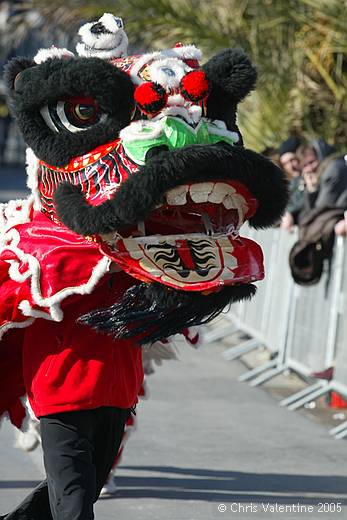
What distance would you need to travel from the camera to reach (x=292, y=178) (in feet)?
35.6

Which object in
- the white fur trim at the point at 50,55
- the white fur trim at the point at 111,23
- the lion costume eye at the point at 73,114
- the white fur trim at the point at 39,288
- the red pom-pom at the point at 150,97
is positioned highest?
the white fur trim at the point at 111,23

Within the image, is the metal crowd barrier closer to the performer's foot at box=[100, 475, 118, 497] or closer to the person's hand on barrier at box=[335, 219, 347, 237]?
the person's hand on barrier at box=[335, 219, 347, 237]

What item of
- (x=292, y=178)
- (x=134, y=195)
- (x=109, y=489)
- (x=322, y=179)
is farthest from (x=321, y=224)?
(x=134, y=195)

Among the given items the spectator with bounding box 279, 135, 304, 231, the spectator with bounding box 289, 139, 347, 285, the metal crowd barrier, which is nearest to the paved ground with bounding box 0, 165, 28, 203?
the metal crowd barrier

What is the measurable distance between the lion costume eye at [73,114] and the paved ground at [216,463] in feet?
7.62

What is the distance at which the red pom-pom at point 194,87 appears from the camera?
4.39 metres

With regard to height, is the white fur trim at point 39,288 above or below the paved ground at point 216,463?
above

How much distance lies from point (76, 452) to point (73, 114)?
1200 mm

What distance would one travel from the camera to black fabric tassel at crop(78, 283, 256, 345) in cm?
436

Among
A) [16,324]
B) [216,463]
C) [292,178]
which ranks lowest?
[216,463]

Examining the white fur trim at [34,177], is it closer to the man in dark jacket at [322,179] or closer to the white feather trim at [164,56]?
the white feather trim at [164,56]

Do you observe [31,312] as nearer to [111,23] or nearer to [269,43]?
[111,23]

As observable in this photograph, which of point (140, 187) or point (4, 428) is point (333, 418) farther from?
point (140, 187)

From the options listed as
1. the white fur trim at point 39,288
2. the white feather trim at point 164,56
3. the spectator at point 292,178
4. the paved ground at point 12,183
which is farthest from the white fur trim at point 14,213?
the paved ground at point 12,183
